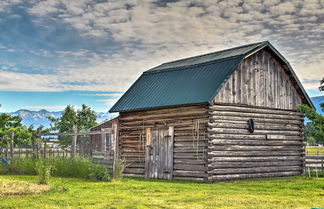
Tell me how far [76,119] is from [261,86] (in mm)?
30188

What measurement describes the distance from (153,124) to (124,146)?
296 cm

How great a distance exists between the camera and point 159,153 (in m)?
24.1

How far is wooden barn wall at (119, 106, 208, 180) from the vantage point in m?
22.0

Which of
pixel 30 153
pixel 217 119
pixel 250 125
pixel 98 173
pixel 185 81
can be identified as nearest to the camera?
pixel 98 173

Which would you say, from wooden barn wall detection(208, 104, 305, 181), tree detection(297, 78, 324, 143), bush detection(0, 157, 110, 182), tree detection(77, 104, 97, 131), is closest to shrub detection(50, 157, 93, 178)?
bush detection(0, 157, 110, 182)

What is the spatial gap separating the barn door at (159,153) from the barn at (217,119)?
0.05 meters

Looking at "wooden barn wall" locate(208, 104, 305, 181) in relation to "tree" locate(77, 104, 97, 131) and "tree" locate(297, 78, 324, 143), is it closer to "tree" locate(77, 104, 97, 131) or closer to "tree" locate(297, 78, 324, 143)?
"tree" locate(297, 78, 324, 143)

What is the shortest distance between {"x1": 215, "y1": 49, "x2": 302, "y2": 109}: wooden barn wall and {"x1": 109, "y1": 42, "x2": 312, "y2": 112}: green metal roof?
571mm

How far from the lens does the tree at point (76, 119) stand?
5053cm

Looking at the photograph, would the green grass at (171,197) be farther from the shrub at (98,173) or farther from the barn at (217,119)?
the barn at (217,119)

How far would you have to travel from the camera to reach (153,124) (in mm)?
24562

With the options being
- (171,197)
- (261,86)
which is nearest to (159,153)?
(261,86)

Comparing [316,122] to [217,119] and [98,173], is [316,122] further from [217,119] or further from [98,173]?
[98,173]

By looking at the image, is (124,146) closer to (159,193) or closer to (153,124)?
(153,124)
